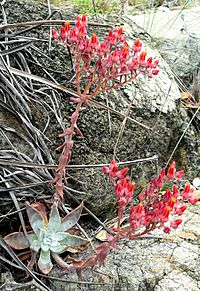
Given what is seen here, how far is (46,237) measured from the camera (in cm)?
156

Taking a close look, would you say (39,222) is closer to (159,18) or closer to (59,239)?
(59,239)

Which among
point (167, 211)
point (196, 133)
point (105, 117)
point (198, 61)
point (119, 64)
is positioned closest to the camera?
point (167, 211)

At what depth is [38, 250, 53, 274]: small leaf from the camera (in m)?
1.53

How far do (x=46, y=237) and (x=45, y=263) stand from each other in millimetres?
89

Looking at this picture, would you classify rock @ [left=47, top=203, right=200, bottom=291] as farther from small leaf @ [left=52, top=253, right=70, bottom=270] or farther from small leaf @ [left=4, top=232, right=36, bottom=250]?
small leaf @ [left=4, top=232, right=36, bottom=250]

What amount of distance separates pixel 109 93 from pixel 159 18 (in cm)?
187

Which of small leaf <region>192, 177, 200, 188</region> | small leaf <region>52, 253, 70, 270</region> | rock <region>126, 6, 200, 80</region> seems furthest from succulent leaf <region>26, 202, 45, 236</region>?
rock <region>126, 6, 200, 80</region>

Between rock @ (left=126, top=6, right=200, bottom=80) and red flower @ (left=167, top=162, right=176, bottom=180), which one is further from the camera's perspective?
rock @ (left=126, top=6, right=200, bottom=80)

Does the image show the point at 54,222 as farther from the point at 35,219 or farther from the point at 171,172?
the point at 171,172

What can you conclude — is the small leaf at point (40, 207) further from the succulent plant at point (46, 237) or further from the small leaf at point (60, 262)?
the small leaf at point (60, 262)

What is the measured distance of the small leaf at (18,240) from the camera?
156 centimetres

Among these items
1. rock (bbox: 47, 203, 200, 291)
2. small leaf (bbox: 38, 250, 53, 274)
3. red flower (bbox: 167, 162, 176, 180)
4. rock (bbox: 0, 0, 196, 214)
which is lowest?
rock (bbox: 47, 203, 200, 291)

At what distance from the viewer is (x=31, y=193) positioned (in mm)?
1747

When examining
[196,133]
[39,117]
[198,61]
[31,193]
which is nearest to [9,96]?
[39,117]
